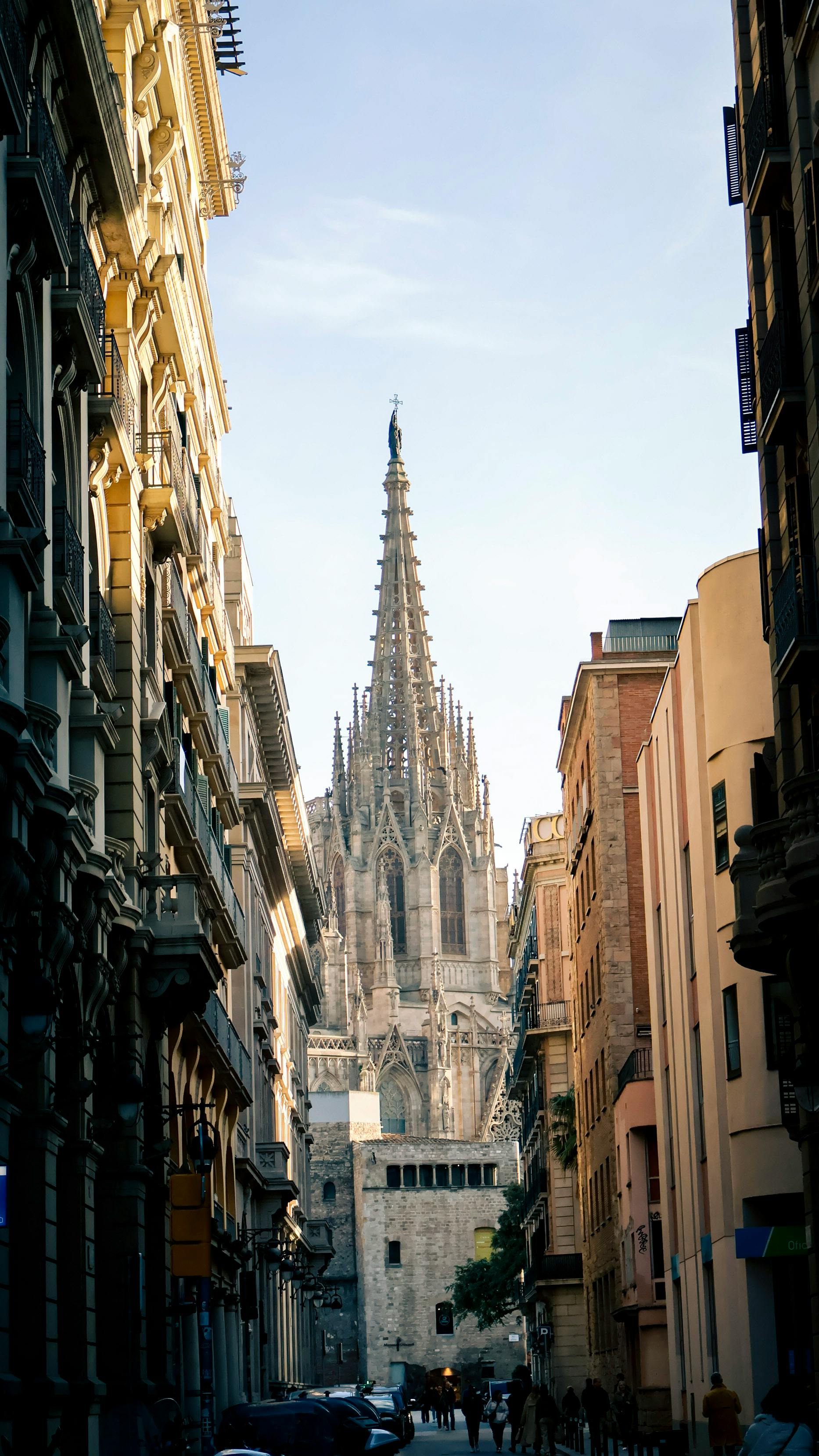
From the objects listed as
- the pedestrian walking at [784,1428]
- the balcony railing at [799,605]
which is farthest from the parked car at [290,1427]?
the balcony railing at [799,605]

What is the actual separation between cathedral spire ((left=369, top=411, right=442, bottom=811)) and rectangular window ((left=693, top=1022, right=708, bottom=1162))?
12275 cm

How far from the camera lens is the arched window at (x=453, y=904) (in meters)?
156

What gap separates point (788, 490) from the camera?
75.5 feet

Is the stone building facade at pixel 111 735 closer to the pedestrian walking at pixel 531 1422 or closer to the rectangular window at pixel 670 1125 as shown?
the pedestrian walking at pixel 531 1422

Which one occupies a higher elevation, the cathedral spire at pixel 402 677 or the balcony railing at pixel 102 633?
the cathedral spire at pixel 402 677

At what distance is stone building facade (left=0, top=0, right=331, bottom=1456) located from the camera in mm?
16047

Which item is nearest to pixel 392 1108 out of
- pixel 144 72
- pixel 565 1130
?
pixel 565 1130

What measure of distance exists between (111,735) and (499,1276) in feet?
245

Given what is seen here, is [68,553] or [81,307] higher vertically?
[81,307]

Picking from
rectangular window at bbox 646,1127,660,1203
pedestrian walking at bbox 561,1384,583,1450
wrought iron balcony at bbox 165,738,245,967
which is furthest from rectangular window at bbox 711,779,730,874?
pedestrian walking at bbox 561,1384,583,1450

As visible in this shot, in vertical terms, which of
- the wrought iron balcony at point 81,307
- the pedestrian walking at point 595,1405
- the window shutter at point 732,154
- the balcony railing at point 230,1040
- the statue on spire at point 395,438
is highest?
the statue on spire at point 395,438

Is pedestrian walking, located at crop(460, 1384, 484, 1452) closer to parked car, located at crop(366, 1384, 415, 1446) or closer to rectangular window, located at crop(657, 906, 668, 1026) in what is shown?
parked car, located at crop(366, 1384, 415, 1446)

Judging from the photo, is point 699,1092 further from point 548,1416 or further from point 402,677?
point 402,677

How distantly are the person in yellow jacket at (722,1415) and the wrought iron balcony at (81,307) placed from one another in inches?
535
